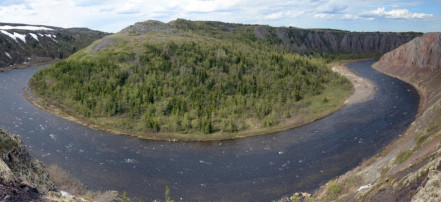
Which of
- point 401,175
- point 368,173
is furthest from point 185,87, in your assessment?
point 401,175

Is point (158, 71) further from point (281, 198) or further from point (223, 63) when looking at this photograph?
point (281, 198)

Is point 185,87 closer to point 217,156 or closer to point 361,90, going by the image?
point 217,156

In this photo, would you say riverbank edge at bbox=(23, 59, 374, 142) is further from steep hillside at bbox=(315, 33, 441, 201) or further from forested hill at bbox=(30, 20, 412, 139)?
steep hillside at bbox=(315, 33, 441, 201)

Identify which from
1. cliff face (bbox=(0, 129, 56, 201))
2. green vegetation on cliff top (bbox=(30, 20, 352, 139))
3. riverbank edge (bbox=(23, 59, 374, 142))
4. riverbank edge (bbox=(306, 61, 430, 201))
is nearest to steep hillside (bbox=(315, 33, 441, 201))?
riverbank edge (bbox=(306, 61, 430, 201))

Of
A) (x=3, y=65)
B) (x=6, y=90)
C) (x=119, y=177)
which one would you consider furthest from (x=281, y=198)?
(x=3, y=65)

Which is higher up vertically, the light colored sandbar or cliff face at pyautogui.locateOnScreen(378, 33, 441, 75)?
cliff face at pyautogui.locateOnScreen(378, 33, 441, 75)

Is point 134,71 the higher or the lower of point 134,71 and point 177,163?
the higher
